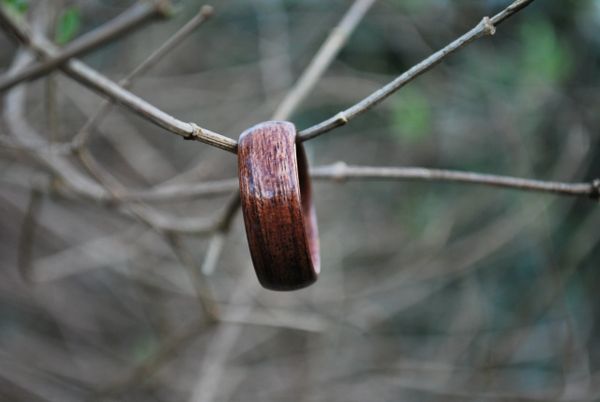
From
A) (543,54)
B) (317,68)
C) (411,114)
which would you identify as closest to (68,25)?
(317,68)

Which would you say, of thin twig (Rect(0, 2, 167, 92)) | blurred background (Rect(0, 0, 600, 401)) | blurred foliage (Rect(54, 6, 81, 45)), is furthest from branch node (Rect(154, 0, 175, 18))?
blurred background (Rect(0, 0, 600, 401))

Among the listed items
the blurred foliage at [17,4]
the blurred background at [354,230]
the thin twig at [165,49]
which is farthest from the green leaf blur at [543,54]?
the blurred foliage at [17,4]

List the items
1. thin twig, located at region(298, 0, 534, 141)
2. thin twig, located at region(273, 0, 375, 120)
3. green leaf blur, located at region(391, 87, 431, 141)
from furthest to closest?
green leaf blur, located at region(391, 87, 431, 141), thin twig, located at region(273, 0, 375, 120), thin twig, located at region(298, 0, 534, 141)

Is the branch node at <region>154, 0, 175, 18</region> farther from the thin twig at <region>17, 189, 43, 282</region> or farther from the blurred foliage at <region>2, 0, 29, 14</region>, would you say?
the thin twig at <region>17, 189, 43, 282</region>

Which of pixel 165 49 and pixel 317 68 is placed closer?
pixel 165 49

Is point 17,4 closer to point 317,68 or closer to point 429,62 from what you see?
point 317,68

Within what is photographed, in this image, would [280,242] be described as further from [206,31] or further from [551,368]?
[206,31]

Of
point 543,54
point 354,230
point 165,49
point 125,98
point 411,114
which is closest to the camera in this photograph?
point 125,98
